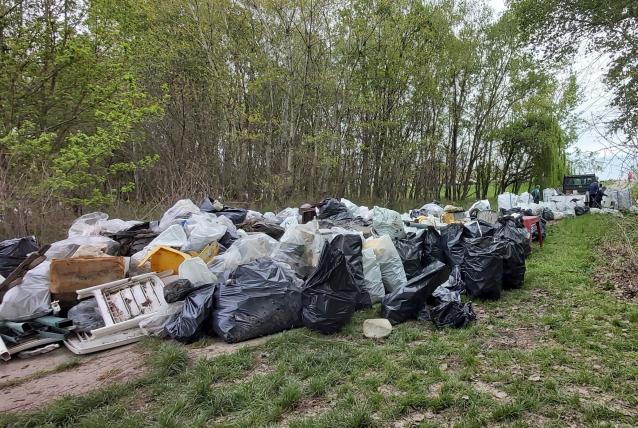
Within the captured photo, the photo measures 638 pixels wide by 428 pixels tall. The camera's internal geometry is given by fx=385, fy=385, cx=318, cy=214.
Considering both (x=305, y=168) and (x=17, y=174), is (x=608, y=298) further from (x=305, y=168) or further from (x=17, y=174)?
(x=305, y=168)

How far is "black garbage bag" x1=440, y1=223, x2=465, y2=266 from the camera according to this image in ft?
16.4

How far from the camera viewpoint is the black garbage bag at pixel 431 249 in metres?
5.11

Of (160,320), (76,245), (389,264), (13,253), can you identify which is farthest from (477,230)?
(13,253)

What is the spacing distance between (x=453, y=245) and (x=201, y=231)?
10.8 ft

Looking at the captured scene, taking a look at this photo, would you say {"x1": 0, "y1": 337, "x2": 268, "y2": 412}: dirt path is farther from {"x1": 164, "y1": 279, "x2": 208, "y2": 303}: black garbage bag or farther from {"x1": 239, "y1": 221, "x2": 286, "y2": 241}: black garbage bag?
{"x1": 239, "y1": 221, "x2": 286, "y2": 241}: black garbage bag

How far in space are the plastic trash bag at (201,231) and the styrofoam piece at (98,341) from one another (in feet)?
4.35

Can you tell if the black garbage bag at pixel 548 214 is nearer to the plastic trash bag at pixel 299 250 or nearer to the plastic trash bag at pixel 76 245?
the plastic trash bag at pixel 299 250

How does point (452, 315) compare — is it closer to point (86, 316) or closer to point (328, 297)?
point (328, 297)

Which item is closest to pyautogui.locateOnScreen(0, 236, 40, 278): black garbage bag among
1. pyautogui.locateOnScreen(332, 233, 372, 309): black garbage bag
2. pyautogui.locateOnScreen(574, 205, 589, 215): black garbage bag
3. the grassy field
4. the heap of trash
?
the heap of trash

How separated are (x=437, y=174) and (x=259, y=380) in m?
17.2

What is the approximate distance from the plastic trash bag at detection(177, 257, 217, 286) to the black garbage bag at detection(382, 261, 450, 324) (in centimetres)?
187

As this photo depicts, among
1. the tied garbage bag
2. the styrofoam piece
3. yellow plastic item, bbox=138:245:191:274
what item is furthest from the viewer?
yellow plastic item, bbox=138:245:191:274

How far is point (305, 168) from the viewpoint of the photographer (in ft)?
41.2

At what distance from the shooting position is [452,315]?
11.8ft
